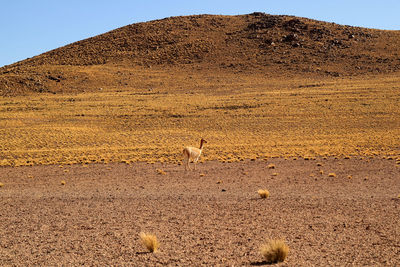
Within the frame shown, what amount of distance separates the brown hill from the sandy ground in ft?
198

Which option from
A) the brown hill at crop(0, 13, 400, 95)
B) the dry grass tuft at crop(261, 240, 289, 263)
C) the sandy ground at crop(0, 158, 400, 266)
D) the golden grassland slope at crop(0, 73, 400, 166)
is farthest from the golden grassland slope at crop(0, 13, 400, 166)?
the dry grass tuft at crop(261, 240, 289, 263)

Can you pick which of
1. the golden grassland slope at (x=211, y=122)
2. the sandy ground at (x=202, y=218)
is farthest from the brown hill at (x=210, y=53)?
the sandy ground at (x=202, y=218)

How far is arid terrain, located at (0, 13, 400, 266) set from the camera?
30.9 feet

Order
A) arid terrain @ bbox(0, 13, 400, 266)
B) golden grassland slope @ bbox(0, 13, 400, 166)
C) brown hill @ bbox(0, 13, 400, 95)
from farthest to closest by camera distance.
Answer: brown hill @ bbox(0, 13, 400, 95), golden grassland slope @ bbox(0, 13, 400, 166), arid terrain @ bbox(0, 13, 400, 266)

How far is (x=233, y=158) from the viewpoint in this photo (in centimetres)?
2836

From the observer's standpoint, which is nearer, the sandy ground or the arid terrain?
the sandy ground

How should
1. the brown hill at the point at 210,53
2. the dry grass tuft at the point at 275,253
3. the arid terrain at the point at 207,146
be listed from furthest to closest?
the brown hill at the point at 210,53
the arid terrain at the point at 207,146
the dry grass tuft at the point at 275,253

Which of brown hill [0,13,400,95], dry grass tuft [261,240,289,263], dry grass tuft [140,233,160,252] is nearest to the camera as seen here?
dry grass tuft [261,240,289,263]

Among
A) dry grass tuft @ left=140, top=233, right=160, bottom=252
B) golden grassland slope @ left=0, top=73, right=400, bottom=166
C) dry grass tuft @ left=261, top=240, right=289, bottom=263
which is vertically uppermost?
golden grassland slope @ left=0, top=73, right=400, bottom=166

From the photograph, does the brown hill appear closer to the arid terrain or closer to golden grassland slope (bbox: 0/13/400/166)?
golden grassland slope (bbox: 0/13/400/166)

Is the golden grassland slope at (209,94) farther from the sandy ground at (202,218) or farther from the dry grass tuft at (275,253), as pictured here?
the dry grass tuft at (275,253)

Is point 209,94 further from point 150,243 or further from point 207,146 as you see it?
point 150,243

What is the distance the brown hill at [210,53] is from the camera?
79938 millimetres

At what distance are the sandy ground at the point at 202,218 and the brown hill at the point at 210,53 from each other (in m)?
60.4
